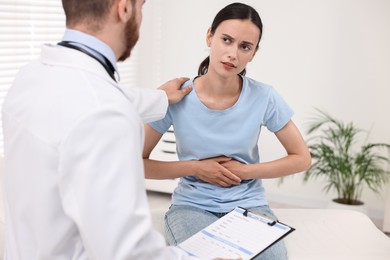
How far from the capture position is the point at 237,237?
1352mm

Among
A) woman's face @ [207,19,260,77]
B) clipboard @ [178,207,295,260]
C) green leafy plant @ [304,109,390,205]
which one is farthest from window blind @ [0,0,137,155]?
clipboard @ [178,207,295,260]

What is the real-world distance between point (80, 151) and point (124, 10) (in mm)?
316

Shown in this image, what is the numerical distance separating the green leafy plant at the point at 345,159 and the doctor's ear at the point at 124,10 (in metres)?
2.58

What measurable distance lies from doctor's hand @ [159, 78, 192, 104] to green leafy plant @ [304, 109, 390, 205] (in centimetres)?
183

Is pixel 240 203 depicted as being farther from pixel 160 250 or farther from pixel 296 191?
pixel 296 191

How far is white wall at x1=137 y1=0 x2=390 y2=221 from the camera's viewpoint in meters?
3.58

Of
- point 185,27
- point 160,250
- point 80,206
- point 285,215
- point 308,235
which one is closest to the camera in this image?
point 80,206

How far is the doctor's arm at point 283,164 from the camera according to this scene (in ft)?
5.79

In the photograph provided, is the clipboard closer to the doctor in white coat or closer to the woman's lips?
the doctor in white coat

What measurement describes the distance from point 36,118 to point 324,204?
321cm

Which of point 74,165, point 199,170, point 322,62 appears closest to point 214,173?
point 199,170

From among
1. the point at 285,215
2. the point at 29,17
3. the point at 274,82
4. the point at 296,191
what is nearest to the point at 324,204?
the point at 296,191

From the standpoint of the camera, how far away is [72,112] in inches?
35.1

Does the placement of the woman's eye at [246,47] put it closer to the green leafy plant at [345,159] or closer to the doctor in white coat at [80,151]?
the doctor in white coat at [80,151]
